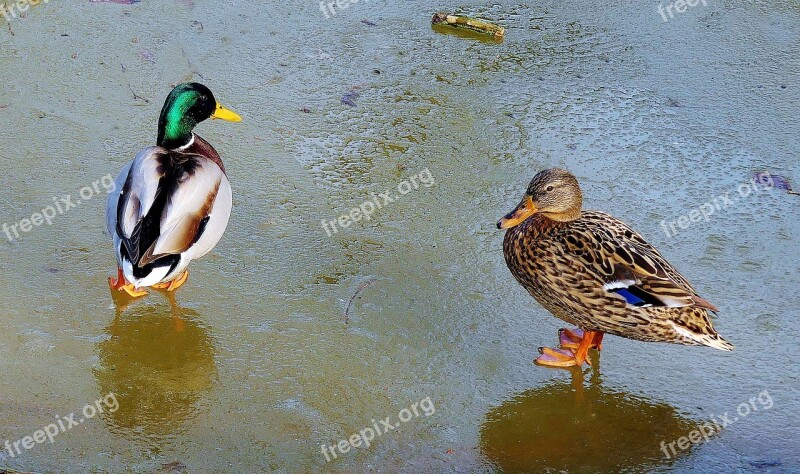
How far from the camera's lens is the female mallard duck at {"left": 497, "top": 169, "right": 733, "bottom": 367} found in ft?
12.4

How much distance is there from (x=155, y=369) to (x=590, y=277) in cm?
178

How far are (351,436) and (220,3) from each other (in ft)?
12.9

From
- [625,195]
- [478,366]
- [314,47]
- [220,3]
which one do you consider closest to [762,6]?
[625,195]

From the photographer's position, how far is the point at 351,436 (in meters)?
3.59

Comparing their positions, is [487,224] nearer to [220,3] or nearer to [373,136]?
[373,136]
